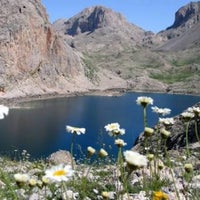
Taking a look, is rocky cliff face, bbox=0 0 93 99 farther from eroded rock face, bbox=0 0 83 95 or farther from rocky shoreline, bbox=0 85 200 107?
rocky shoreline, bbox=0 85 200 107

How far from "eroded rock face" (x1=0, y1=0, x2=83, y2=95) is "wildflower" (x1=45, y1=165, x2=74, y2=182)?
131048mm

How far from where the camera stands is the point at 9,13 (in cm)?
14650

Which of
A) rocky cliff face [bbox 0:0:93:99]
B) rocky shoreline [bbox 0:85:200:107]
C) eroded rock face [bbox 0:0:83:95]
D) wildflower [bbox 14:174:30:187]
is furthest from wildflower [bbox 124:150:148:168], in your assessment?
eroded rock face [bbox 0:0:83:95]

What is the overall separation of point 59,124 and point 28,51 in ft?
217

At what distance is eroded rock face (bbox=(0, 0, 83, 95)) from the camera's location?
139875mm

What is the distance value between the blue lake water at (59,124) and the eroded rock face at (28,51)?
543 inches

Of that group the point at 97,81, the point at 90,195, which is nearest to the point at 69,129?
the point at 90,195

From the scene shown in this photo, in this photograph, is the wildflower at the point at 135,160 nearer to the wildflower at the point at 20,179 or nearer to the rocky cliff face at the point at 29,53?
the wildflower at the point at 20,179

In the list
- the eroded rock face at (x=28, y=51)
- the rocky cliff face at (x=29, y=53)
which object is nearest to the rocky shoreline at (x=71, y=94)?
the rocky cliff face at (x=29, y=53)

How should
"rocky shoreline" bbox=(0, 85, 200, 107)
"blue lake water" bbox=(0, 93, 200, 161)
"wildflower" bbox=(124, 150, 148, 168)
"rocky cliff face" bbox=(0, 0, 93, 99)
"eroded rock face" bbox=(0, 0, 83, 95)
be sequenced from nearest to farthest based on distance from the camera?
1. "wildflower" bbox=(124, 150, 148, 168)
2. "blue lake water" bbox=(0, 93, 200, 161)
3. "rocky shoreline" bbox=(0, 85, 200, 107)
4. "rocky cliff face" bbox=(0, 0, 93, 99)
5. "eroded rock face" bbox=(0, 0, 83, 95)

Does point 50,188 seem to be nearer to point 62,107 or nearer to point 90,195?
point 90,195

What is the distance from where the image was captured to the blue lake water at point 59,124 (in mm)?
61500

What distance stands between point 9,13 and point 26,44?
36.7ft

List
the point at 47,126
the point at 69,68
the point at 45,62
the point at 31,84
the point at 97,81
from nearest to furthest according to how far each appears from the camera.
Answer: the point at 47,126 < the point at 31,84 < the point at 45,62 < the point at 69,68 < the point at 97,81
